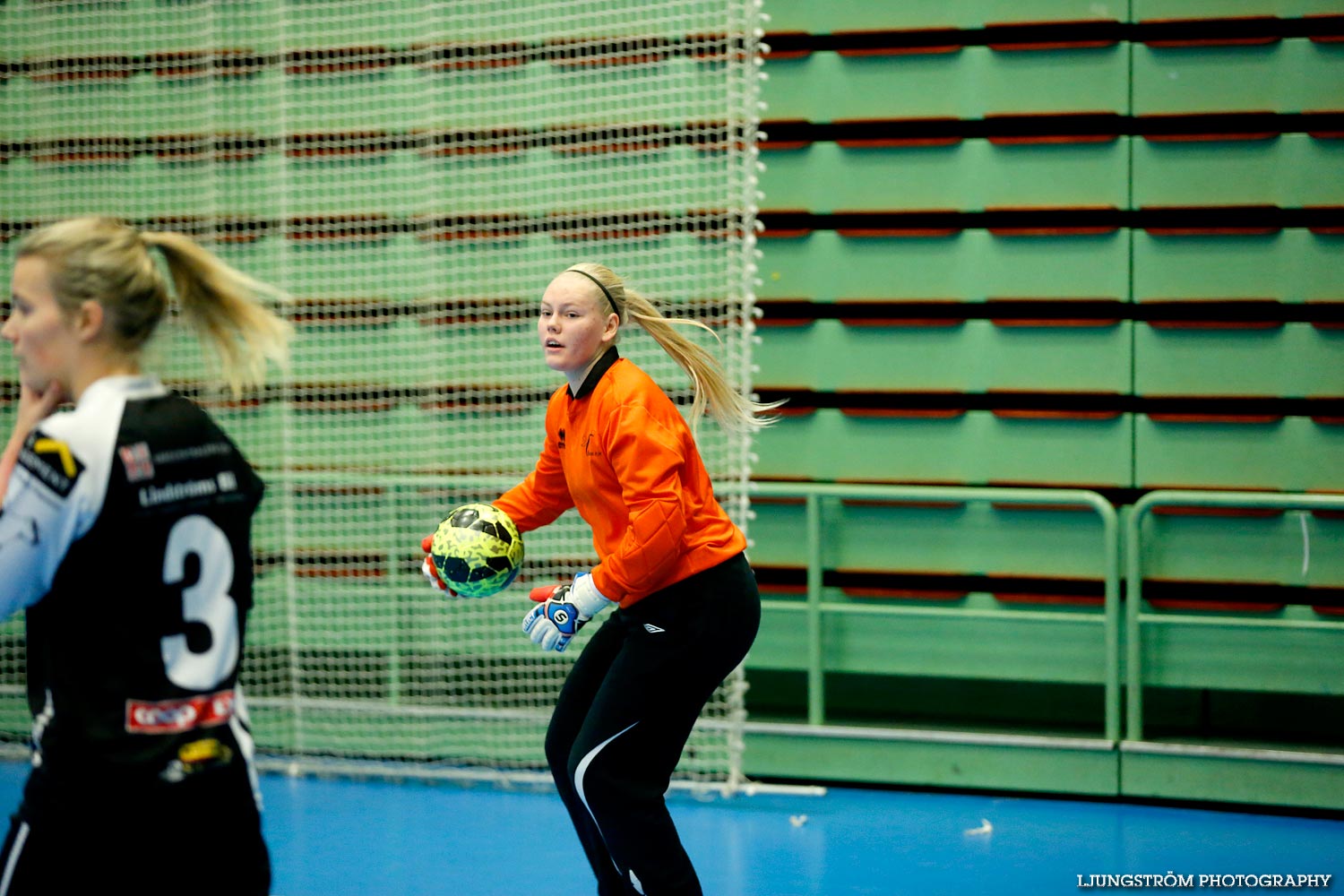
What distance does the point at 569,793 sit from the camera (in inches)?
132

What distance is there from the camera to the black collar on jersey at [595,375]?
3.49 meters

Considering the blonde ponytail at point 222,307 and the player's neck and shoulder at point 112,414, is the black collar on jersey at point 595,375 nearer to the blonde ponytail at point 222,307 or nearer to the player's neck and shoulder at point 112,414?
the blonde ponytail at point 222,307

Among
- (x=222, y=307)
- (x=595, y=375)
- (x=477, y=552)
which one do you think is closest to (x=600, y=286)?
(x=595, y=375)

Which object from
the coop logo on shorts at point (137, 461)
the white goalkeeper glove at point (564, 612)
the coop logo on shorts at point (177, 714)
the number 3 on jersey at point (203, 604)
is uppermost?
the coop logo on shorts at point (137, 461)

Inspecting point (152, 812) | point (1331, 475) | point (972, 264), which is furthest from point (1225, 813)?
point (152, 812)

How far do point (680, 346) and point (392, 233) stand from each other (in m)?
2.65

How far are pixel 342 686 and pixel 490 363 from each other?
154 centimetres

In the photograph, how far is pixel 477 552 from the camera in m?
3.59

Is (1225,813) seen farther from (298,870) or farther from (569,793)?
(298,870)

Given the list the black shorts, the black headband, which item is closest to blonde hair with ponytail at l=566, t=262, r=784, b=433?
the black headband

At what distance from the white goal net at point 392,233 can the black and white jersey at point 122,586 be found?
→ 355 centimetres

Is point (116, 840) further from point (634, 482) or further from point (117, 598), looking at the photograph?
point (634, 482)

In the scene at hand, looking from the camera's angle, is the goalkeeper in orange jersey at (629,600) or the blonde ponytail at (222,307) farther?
the goalkeeper in orange jersey at (629,600)

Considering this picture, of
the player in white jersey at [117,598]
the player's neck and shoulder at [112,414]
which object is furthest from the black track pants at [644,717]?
the player's neck and shoulder at [112,414]
